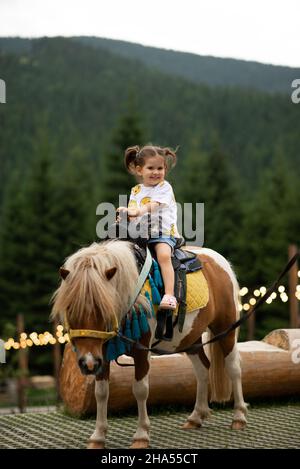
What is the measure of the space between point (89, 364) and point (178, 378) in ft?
8.56

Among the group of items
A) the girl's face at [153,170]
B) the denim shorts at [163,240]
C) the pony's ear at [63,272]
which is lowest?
the pony's ear at [63,272]

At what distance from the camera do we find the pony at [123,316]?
474cm

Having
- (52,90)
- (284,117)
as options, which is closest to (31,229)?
(284,117)

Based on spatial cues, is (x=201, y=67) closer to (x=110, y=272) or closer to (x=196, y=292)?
(x=196, y=292)

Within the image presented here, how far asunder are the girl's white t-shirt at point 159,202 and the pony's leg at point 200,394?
1.36m

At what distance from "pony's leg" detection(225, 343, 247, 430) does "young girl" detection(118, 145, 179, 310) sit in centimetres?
125

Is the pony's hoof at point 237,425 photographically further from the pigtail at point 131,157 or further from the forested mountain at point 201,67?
the forested mountain at point 201,67

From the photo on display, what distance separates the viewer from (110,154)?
33844 mm

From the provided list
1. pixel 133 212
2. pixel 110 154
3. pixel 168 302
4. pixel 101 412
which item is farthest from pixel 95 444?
pixel 110 154

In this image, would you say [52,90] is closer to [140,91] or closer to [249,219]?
[140,91]

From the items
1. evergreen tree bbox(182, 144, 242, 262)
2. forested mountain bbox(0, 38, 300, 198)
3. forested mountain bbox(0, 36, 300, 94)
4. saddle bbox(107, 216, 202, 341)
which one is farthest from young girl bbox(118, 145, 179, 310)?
forested mountain bbox(0, 36, 300, 94)

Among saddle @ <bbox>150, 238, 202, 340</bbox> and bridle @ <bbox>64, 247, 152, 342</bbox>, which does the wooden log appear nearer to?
saddle @ <bbox>150, 238, 202, 340</bbox>

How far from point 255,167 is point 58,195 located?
27269 millimetres

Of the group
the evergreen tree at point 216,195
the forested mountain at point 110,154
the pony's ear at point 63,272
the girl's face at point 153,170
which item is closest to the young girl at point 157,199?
the girl's face at point 153,170
